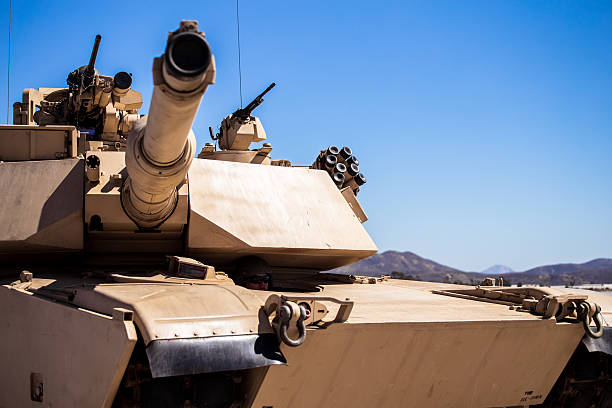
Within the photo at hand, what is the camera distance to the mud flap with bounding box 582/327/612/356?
7.04 metres

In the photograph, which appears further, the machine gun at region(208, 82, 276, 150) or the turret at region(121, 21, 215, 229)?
the machine gun at region(208, 82, 276, 150)

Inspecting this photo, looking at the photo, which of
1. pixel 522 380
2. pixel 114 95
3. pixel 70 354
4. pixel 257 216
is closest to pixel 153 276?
pixel 70 354

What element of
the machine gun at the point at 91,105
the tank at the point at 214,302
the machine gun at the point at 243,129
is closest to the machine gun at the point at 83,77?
the machine gun at the point at 91,105

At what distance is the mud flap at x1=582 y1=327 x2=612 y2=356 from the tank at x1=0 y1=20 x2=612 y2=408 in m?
0.01

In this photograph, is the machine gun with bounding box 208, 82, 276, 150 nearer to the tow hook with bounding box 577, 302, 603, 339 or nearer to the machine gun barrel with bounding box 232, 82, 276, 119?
the machine gun barrel with bounding box 232, 82, 276, 119

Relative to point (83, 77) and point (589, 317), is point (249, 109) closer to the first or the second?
point (83, 77)

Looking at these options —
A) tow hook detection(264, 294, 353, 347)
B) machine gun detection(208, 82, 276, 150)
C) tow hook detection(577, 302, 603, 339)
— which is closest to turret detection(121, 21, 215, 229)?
tow hook detection(264, 294, 353, 347)

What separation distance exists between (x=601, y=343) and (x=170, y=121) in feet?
15.3

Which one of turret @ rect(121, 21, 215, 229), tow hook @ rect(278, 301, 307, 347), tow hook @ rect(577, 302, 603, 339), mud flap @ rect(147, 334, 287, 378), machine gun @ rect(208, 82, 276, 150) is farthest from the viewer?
machine gun @ rect(208, 82, 276, 150)

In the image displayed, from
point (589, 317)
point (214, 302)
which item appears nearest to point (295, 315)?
point (214, 302)

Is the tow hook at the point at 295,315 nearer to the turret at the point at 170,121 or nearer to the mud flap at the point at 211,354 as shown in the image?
the mud flap at the point at 211,354

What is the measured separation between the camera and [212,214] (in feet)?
26.1

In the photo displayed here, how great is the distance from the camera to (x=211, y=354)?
520 cm

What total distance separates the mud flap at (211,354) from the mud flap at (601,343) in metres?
3.29
